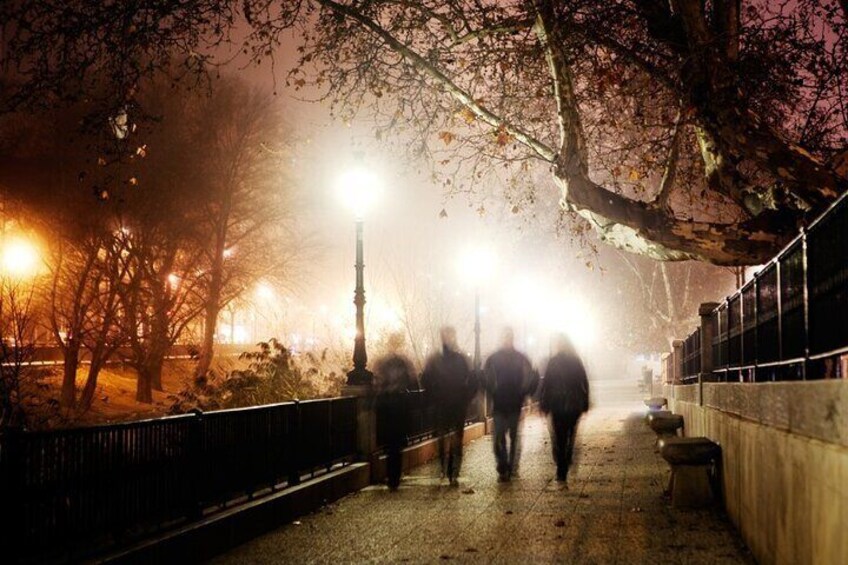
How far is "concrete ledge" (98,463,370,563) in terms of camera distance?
24.4 feet

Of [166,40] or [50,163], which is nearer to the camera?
[166,40]

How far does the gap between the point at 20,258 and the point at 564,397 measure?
72.9 feet

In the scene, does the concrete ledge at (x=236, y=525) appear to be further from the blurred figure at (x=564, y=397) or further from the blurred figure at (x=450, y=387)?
the blurred figure at (x=564, y=397)

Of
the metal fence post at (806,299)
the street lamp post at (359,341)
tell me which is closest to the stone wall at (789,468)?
the metal fence post at (806,299)

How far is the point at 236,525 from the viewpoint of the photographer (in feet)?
29.7

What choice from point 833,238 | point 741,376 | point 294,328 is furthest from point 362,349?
point 294,328

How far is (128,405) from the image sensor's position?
3400 cm

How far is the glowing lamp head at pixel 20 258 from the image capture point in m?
28.0

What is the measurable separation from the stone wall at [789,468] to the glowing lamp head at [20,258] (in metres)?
24.2

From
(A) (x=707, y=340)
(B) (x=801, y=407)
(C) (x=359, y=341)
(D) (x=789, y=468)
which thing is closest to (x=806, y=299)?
(B) (x=801, y=407)

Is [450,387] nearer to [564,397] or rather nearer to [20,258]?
[564,397]

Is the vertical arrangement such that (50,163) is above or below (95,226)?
above

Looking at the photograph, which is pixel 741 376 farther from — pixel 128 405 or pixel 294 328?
pixel 294 328

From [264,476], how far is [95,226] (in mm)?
22109
